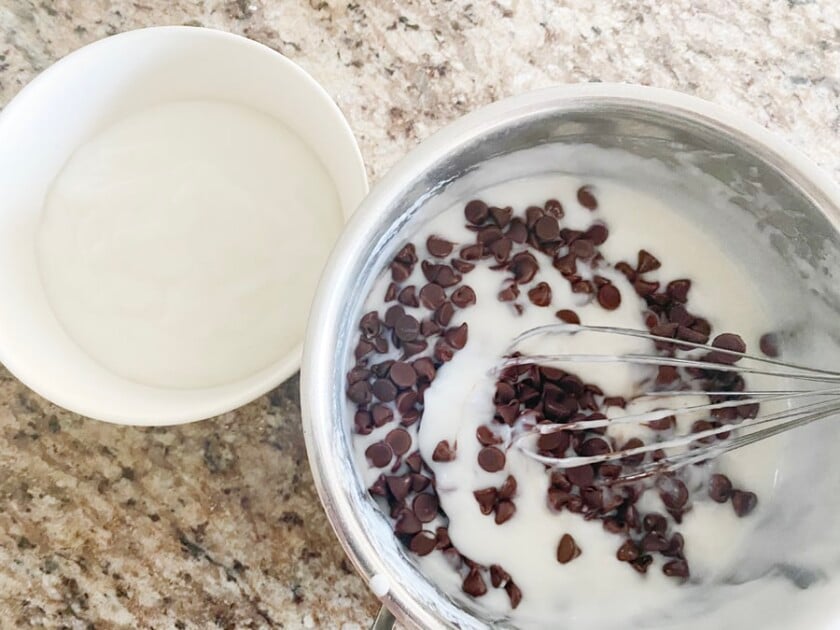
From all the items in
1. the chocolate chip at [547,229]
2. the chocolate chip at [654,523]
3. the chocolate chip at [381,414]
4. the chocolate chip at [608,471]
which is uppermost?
the chocolate chip at [547,229]

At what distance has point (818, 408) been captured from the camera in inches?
25.1

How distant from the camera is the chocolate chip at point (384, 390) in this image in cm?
66

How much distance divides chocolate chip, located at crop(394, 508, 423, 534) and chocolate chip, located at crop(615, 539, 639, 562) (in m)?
0.18

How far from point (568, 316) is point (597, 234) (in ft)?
0.27

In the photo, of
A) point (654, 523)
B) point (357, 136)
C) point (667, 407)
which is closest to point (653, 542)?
point (654, 523)

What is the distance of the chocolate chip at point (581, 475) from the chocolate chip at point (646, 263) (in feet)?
0.60

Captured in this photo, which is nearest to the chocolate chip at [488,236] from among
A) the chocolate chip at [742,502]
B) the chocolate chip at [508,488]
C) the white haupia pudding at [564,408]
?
the white haupia pudding at [564,408]

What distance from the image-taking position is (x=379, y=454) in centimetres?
65

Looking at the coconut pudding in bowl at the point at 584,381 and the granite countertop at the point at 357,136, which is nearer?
the coconut pudding in bowl at the point at 584,381

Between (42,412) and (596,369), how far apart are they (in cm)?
54

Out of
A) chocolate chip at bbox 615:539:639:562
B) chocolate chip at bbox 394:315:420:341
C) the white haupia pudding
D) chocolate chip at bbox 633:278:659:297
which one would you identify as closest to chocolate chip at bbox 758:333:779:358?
the white haupia pudding

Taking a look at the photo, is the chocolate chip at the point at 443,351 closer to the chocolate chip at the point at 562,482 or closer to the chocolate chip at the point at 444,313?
the chocolate chip at the point at 444,313

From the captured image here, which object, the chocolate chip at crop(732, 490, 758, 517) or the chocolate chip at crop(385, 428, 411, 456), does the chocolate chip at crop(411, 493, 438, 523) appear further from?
the chocolate chip at crop(732, 490, 758, 517)

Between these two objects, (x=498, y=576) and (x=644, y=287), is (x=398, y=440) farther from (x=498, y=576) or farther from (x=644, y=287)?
(x=644, y=287)
